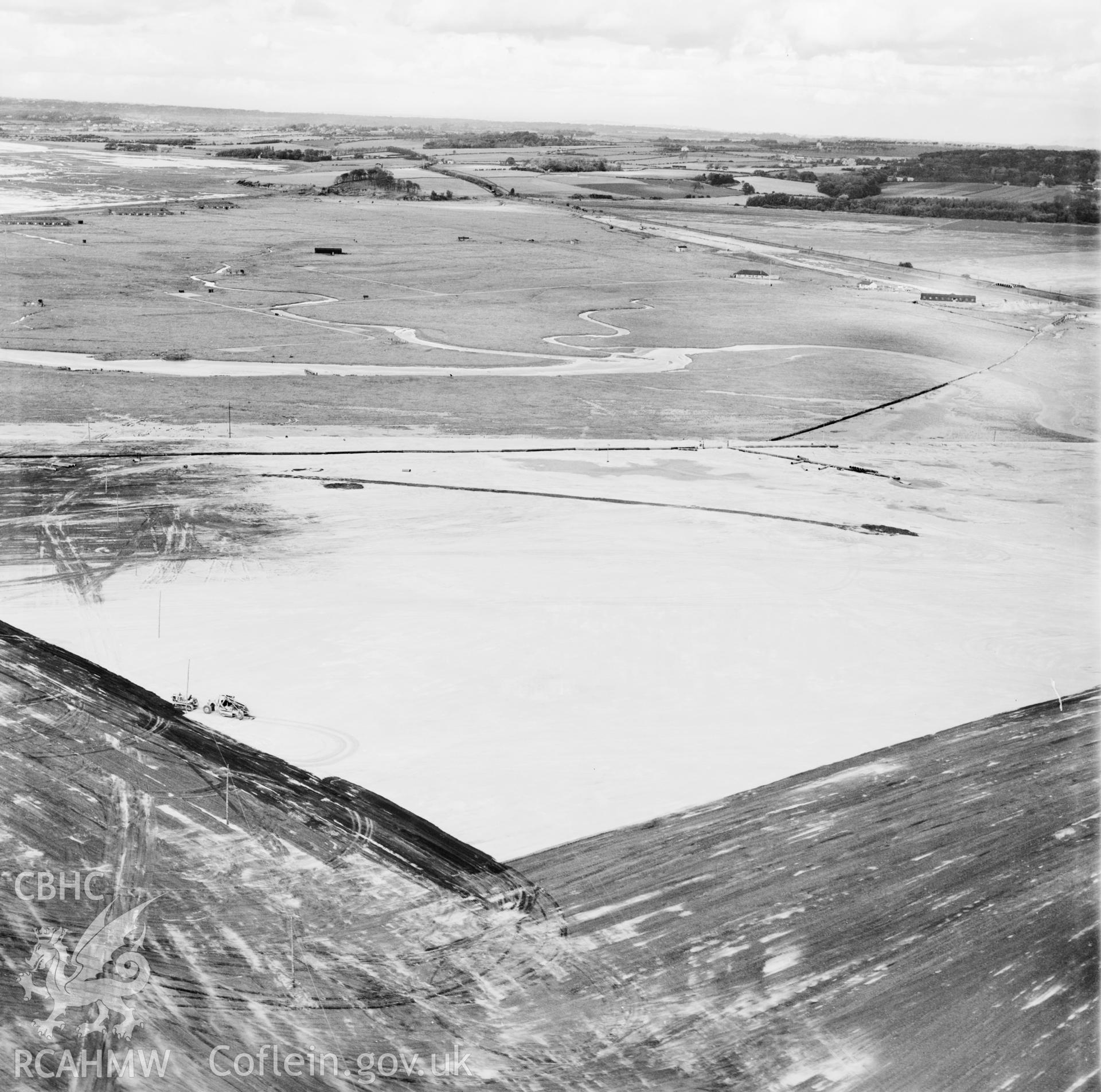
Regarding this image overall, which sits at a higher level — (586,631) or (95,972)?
(586,631)

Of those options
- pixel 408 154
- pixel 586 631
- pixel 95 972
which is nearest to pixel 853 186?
pixel 408 154

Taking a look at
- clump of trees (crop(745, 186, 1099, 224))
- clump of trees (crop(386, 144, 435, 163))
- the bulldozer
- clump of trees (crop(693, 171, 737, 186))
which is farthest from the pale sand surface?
clump of trees (crop(386, 144, 435, 163))

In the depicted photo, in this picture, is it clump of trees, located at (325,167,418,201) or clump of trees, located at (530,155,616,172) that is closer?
clump of trees, located at (325,167,418,201)

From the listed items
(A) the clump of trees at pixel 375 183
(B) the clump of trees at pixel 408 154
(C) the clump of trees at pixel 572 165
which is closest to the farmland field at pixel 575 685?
(A) the clump of trees at pixel 375 183

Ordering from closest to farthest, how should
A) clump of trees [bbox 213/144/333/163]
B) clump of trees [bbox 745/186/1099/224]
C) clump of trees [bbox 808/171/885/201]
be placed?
clump of trees [bbox 745/186/1099/224]
clump of trees [bbox 808/171/885/201]
clump of trees [bbox 213/144/333/163]

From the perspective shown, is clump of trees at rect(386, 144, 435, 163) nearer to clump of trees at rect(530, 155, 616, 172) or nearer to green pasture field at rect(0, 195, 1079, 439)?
clump of trees at rect(530, 155, 616, 172)

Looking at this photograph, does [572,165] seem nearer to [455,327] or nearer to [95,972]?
[455,327]
